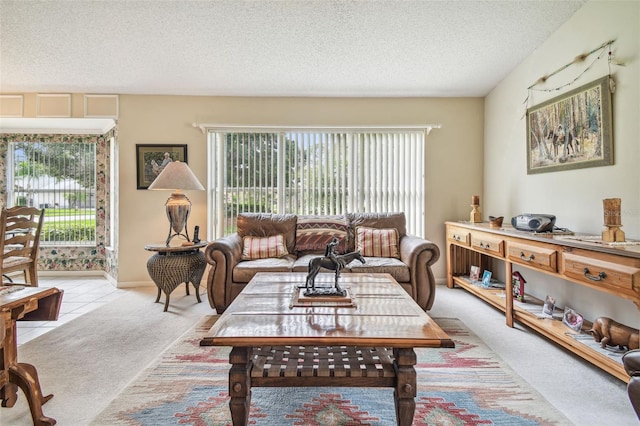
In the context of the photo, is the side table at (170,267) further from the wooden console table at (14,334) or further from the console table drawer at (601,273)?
the console table drawer at (601,273)

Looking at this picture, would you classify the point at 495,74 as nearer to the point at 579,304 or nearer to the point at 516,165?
the point at 516,165

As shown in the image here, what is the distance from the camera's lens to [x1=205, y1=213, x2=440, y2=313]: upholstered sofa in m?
2.77

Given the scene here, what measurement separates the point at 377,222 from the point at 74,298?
139 inches

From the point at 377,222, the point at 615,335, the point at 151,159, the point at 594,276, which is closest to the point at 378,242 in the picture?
the point at 377,222

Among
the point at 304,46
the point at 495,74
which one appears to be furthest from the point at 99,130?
the point at 495,74

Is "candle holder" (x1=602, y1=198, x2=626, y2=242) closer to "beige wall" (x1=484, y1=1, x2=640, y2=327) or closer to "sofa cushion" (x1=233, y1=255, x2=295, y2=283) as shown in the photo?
"beige wall" (x1=484, y1=1, x2=640, y2=327)

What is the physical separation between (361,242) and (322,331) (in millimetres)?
2031

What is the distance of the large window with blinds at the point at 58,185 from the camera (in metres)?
4.62

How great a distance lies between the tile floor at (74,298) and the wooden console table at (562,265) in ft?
12.7

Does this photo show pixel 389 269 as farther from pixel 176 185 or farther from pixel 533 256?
pixel 176 185

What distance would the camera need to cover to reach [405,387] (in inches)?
49.9

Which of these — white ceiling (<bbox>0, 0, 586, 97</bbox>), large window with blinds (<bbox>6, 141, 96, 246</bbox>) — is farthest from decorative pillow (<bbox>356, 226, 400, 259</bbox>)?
large window with blinds (<bbox>6, 141, 96, 246</bbox>)

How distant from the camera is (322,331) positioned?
1.30 m

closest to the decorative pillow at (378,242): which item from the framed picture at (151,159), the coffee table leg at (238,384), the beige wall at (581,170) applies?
the beige wall at (581,170)
